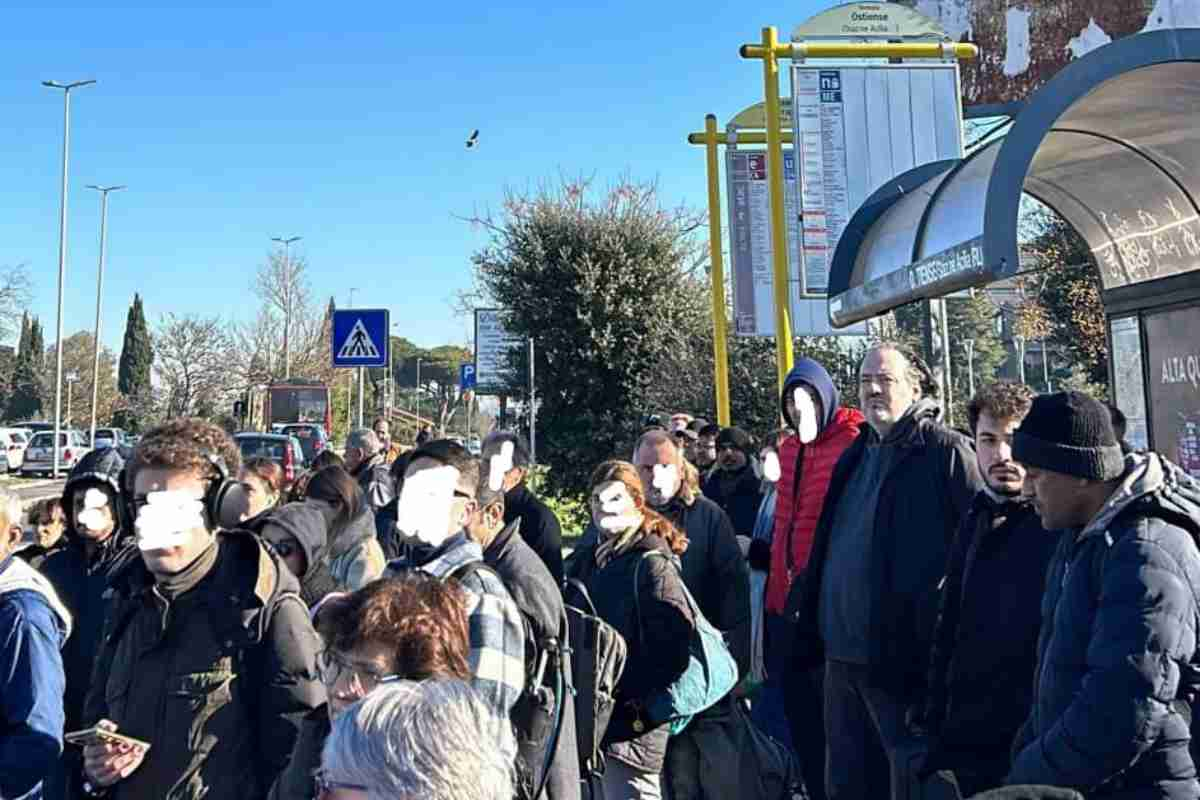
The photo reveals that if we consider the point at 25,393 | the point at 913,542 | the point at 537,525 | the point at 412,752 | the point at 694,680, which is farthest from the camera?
the point at 25,393

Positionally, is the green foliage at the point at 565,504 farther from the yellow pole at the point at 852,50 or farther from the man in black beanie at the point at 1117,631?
the man in black beanie at the point at 1117,631

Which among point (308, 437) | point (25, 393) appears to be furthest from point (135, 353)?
point (308, 437)

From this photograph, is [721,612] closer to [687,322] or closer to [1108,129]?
[1108,129]

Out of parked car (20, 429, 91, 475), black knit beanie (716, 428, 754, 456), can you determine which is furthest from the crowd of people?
parked car (20, 429, 91, 475)

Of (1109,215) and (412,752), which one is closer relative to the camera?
(412,752)

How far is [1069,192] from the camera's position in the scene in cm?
636

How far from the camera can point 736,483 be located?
26.4 ft

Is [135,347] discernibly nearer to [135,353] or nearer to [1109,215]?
[135,353]

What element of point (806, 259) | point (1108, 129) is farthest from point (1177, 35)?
point (806, 259)

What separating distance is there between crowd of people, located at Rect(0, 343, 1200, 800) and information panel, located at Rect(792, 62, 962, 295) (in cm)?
453

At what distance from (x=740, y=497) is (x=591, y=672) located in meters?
4.84

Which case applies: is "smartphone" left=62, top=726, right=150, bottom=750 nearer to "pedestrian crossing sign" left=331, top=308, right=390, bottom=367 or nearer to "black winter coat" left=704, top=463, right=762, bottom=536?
"black winter coat" left=704, top=463, right=762, bottom=536

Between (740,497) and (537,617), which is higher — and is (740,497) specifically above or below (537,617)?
above

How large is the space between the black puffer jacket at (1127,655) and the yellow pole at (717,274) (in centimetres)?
873
